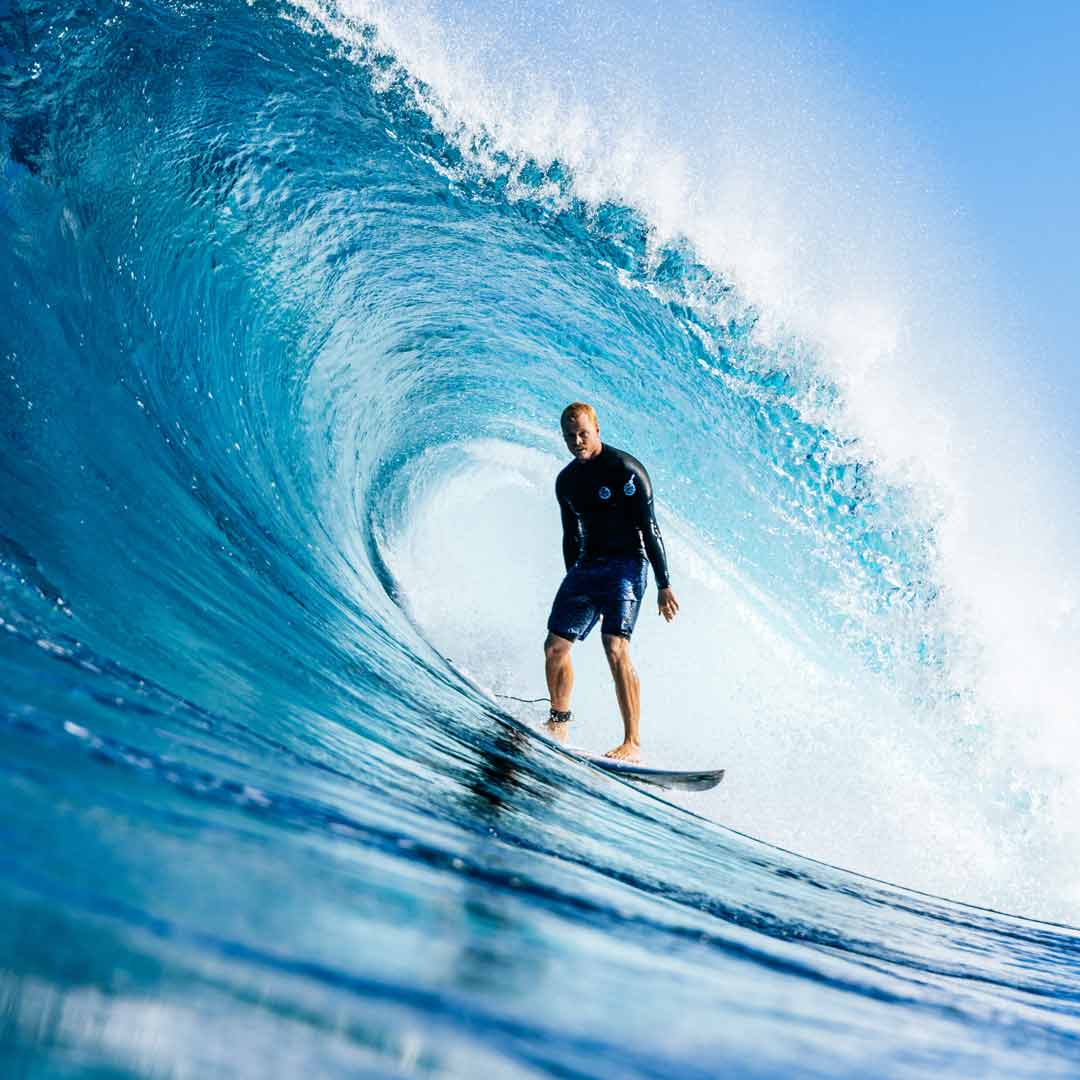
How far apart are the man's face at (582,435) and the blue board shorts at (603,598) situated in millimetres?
635

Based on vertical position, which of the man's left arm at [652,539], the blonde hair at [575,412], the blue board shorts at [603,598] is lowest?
the blue board shorts at [603,598]

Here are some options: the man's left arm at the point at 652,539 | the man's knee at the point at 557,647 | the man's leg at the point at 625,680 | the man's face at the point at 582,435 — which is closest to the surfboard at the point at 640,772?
the man's leg at the point at 625,680

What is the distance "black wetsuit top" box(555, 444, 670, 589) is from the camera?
16.9 feet

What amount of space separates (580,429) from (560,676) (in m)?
1.37

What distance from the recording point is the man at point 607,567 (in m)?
5.14

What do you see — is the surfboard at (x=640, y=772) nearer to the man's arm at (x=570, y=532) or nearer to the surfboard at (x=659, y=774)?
the surfboard at (x=659, y=774)

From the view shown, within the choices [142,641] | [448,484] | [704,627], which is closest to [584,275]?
[448,484]

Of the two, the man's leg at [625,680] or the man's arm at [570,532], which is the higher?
the man's arm at [570,532]


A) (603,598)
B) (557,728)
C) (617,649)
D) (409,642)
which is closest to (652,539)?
(603,598)

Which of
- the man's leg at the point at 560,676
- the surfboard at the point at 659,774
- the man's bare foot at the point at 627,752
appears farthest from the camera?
the man's leg at the point at 560,676

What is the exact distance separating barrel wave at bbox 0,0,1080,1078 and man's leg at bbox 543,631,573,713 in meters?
0.68

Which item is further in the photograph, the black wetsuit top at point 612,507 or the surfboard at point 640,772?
the black wetsuit top at point 612,507

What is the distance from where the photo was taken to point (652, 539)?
17.3ft

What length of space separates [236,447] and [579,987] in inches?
179
